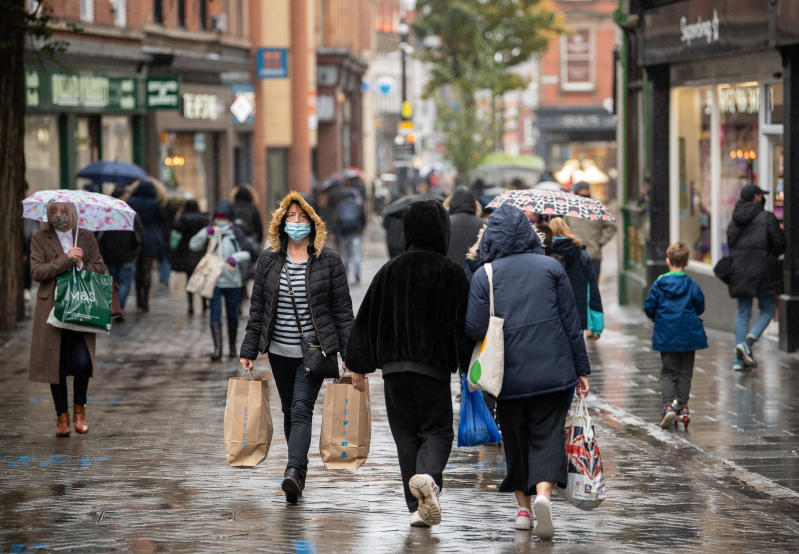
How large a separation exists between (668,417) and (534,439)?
148 inches

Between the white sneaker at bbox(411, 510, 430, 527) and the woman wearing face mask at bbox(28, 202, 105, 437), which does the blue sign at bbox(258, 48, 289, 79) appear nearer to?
the woman wearing face mask at bbox(28, 202, 105, 437)

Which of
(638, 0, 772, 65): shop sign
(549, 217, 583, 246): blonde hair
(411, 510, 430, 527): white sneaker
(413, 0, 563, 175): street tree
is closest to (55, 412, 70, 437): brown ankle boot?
(549, 217, 583, 246): blonde hair

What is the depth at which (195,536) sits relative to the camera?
7.89 meters

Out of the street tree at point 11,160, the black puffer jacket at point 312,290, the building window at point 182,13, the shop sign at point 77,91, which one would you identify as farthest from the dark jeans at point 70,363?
the building window at point 182,13

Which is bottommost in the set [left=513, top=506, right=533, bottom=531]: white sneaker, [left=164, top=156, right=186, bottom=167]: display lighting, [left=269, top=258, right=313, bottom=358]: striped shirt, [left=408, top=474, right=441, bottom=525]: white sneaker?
[left=513, top=506, right=533, bottom=531]: white sneaker

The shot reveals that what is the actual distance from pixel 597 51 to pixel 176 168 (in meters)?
32.8

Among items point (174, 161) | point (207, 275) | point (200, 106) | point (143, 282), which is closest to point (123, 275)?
point (143, 282)

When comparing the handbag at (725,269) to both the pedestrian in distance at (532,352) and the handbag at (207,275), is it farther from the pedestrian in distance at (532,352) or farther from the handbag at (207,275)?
the pedestrian in distance at (532,352)

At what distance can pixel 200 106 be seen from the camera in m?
35.5

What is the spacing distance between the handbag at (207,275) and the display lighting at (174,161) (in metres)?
17.6

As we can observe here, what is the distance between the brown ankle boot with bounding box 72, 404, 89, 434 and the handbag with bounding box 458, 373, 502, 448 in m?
3.80

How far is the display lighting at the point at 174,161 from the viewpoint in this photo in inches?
1315

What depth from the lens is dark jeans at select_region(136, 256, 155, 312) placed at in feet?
71.9

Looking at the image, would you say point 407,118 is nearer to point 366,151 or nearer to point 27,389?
point 366,151
